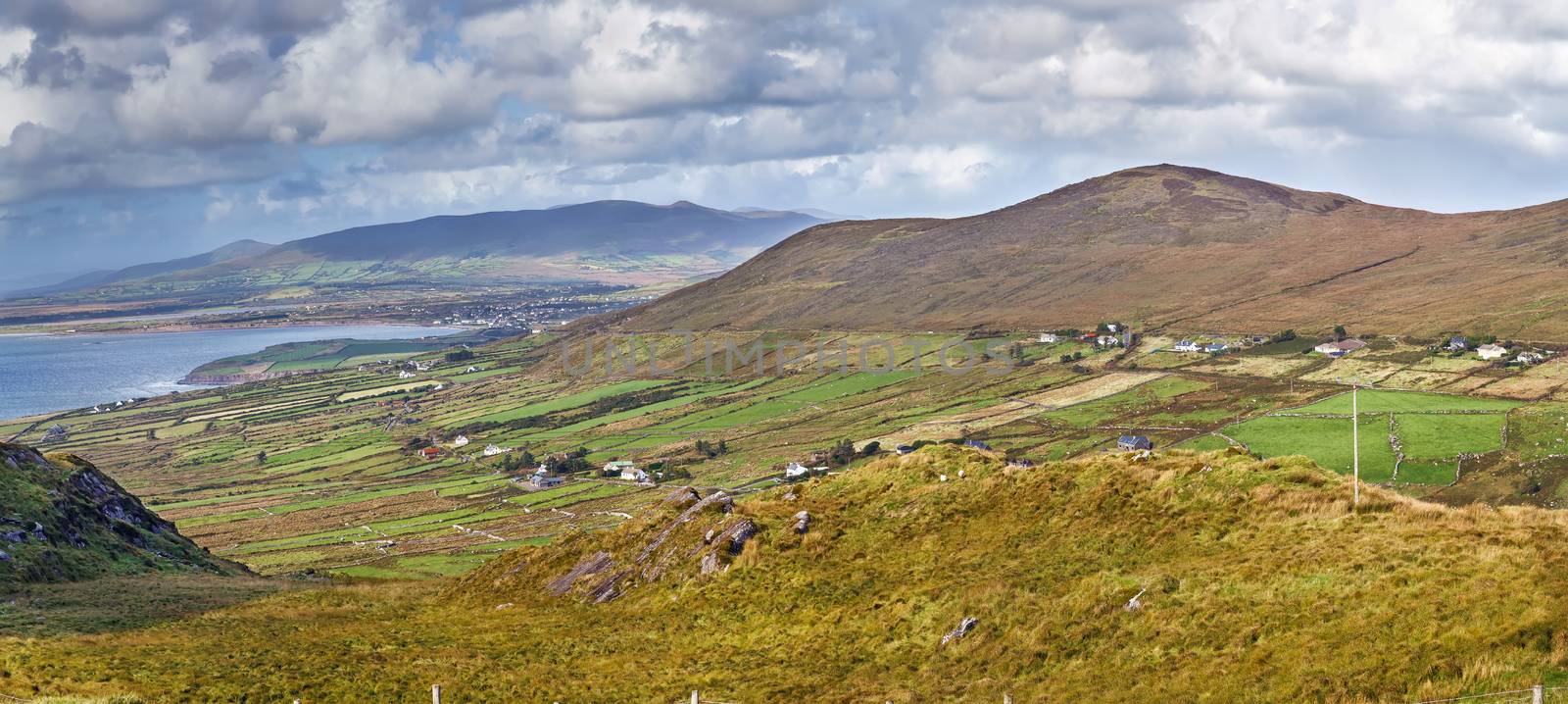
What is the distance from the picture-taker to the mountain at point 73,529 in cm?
6048

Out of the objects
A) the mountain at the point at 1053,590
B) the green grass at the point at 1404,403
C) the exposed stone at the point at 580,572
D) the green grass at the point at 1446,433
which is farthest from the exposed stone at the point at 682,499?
the green grass at the point at 1404,403

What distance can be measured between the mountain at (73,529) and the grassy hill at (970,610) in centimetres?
1754

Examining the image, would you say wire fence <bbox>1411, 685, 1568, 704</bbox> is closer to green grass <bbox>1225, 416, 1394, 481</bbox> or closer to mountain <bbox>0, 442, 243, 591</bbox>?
mountain <bbox>0, 442, 243, 591</bbox>

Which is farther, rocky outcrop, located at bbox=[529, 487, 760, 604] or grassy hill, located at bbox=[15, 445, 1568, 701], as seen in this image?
rocky outcrop, located at bbox=[529, 487, 760, 604]

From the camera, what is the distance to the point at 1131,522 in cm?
4222

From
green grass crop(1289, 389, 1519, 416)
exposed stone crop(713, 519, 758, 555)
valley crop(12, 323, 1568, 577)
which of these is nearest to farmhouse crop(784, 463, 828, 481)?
valley crop(12, 323, 1568, 577)

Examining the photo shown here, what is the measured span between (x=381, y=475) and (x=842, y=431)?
246 ft

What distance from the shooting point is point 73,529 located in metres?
68.2

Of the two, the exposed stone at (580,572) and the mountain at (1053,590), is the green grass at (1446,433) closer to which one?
the mountain at (1053,590)

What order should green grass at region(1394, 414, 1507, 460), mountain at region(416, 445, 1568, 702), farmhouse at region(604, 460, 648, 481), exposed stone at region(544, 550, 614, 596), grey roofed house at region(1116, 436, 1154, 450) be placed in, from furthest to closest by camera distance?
farmhouse at region(604, 460, 648, 481), grey roofed house at region(1116, 436, 1154, 450), green grass at region(1394, 414, 1507, 460), exposed stone at region(544, 550, 614, 596), mountain at region(416, 445, 1568, 702)

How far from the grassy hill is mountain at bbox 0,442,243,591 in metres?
17.5

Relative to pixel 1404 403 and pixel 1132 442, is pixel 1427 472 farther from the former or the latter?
pixel 1404 403

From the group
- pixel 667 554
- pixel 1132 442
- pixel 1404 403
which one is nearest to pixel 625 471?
pixel 1132 442

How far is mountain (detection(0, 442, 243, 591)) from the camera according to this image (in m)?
60.5
